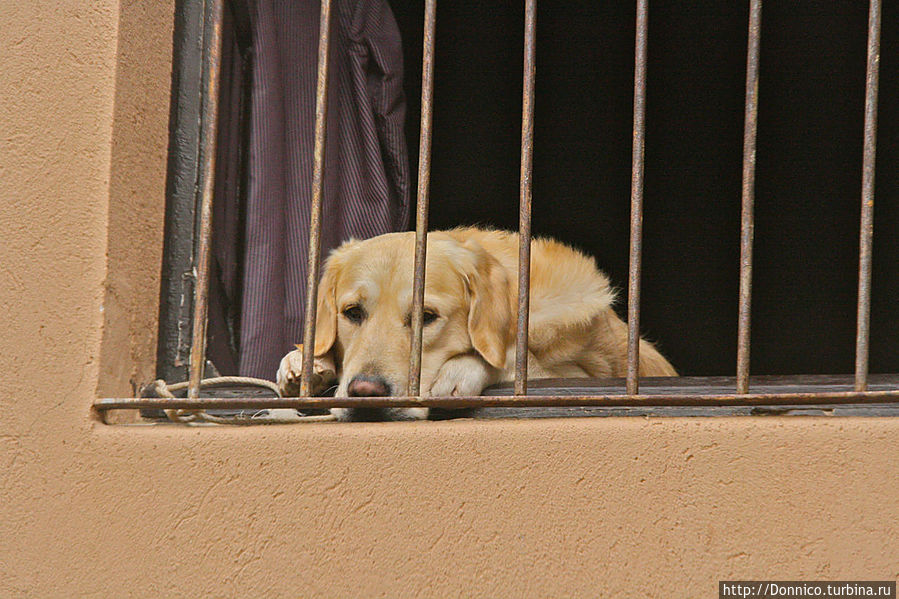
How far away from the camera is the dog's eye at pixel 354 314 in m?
3.22

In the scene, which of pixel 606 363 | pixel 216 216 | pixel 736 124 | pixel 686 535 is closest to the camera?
pixel 686 535

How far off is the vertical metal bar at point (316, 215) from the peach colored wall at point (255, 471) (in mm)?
187

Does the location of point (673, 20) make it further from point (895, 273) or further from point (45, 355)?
point (45, 355)

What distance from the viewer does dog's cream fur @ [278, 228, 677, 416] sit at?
300cm

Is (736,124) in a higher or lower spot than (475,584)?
higher

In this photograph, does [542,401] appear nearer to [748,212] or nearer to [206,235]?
[748,212]

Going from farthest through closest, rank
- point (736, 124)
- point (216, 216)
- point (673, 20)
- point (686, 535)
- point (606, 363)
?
point (736, 124) → point (673, 20) → point (606, 363) → point (216, 216) → point (686, 535)

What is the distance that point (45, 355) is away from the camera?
93.6 inches

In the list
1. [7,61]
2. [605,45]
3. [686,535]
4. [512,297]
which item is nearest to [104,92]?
[7,61]

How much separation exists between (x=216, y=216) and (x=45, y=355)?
96 centimetres

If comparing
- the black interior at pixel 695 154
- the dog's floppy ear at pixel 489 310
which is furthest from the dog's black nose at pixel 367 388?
the black interior at pixel 695 154

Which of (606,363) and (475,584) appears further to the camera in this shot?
(606,363)

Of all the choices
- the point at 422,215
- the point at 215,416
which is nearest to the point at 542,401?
the point at 422,215

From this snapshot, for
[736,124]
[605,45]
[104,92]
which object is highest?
[605,45]
